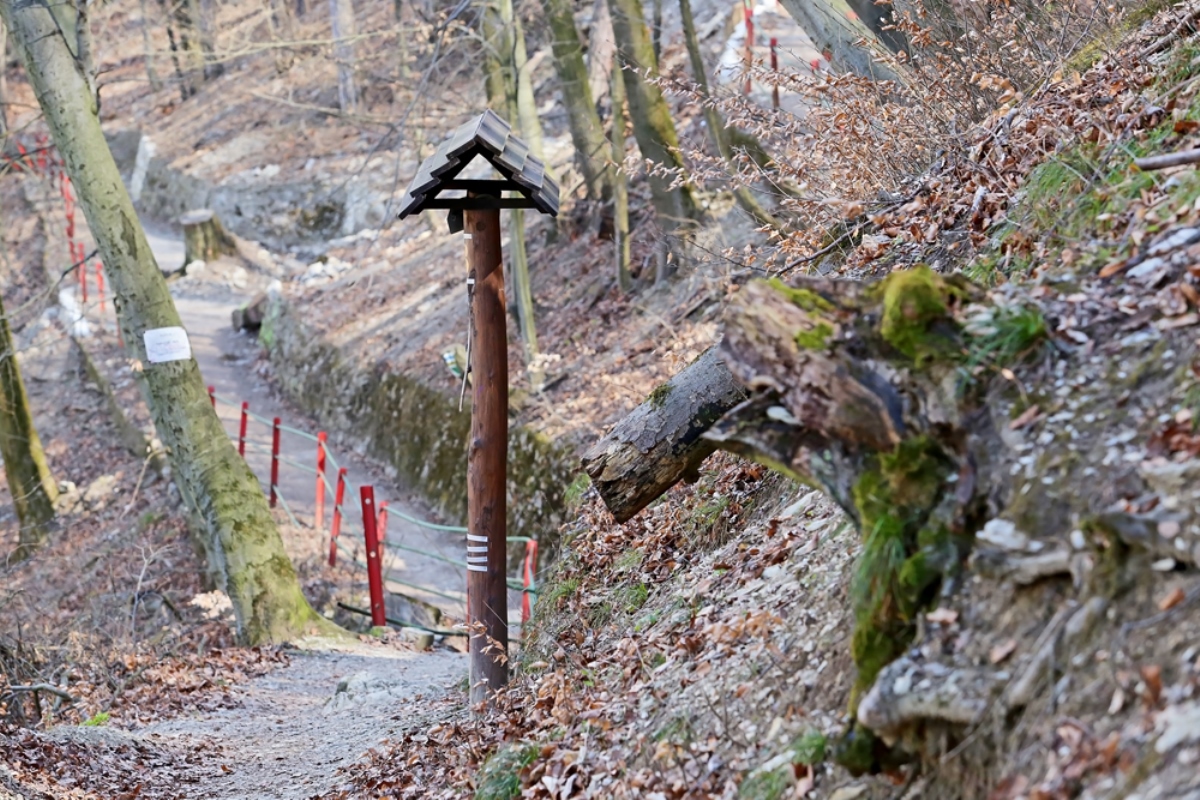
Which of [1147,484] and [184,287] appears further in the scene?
[184,287]

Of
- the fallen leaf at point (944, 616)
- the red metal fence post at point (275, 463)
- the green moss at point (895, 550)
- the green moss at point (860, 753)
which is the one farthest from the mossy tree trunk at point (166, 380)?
the fallen leaf at point (944, 616)

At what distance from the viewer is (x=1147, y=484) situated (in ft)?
9.41

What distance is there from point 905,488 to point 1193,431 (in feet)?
2.59

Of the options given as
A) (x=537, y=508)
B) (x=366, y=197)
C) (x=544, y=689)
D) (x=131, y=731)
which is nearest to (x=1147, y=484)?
(x=544, y=689)

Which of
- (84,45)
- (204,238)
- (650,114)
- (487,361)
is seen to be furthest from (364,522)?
(204,238)

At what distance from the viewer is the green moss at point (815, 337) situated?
11.4ft

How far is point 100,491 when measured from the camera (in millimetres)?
16922

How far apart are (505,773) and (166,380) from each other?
23.4 feet

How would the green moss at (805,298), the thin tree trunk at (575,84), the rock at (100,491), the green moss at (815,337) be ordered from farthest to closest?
1. the rock at (100,491)
2. the thin tree trunk at (575,84)
3. the green moss at (805,298)
4. the green moss at (815,337)

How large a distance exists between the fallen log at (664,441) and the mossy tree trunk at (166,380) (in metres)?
6.38

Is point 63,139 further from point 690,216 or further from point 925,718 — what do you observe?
point 925,718

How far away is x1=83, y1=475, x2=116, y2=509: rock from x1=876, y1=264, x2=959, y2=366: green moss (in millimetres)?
A: 15355

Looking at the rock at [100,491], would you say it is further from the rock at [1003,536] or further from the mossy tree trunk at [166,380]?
the rock at [1003,536]

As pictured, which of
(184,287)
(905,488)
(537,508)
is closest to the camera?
(905,488)
